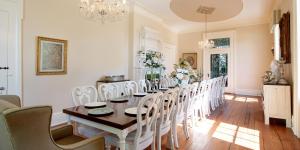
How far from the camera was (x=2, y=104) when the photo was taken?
118 cm

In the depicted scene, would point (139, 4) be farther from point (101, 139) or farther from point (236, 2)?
point (101, 139)

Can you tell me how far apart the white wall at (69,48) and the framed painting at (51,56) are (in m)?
0.09

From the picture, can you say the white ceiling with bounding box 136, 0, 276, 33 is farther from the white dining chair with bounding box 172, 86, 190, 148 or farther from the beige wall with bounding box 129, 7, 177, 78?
the white dining chair with bounding box 172, 86, 190, 148

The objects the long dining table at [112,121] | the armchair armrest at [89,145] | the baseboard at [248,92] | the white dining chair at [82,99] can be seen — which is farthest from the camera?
the baseboard at [248,92]

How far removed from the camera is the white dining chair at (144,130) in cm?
172

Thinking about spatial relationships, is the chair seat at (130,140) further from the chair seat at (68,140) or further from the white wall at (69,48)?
the white wall at (69,48)

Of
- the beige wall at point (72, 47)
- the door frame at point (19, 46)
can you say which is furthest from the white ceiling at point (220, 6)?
the door frame at point (19, 46)

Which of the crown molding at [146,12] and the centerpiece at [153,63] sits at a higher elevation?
the crown molding at [146,12]

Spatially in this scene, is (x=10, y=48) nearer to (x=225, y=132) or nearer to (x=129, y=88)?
(x=129, y=88)

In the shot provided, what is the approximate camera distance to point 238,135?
123 inches

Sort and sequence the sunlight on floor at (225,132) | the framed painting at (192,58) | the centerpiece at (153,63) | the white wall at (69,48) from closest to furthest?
1. the sunlight on floor at (225,132)
2. the white wall at (69,48)
3. the centerpiece at (153,63)
4. the framed painting at (192,58)

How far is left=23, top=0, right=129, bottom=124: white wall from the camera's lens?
3.28m

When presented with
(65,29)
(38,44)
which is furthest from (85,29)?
(38,44)

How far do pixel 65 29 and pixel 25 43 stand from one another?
2.88 ft
